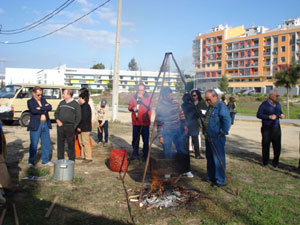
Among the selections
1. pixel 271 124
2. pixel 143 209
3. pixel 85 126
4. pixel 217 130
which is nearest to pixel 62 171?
pixel 85 126

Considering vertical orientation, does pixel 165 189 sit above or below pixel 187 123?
below

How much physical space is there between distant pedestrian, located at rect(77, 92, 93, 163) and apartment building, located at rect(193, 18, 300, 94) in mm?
67617

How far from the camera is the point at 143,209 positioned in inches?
168

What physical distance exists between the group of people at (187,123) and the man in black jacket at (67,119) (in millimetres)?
1432

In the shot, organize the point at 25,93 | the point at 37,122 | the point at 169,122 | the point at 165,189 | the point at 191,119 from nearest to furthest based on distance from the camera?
the point at 165,189 → the point at 169,122 → the point at 37,122 → the point at 191,119 → the point at 25,93

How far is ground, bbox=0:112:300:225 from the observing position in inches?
155

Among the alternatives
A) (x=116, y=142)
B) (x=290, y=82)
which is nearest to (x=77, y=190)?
(x=116, y=142)

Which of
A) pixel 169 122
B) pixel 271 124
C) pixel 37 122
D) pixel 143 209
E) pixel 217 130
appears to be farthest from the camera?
pixel 271 124

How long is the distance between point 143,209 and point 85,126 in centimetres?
329

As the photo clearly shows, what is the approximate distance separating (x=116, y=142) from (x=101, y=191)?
515 cm

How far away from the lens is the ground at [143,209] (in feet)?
12.9

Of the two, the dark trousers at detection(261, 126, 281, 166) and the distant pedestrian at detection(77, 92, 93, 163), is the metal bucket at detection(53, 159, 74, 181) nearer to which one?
the distant pedestrian at detection(77, 92, 93, 163)

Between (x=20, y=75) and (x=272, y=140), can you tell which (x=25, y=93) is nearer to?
(x=272, y=140)

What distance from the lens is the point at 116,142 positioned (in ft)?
33.3
